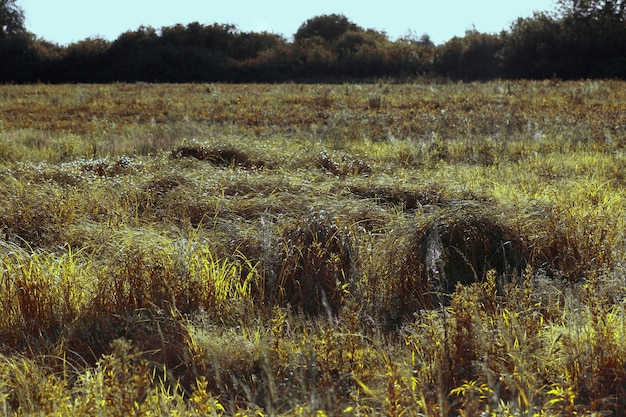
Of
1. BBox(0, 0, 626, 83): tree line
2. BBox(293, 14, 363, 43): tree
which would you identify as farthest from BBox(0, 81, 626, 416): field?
BBox(293, 14, 363, 43): tree

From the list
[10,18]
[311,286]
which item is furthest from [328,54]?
[311,286]

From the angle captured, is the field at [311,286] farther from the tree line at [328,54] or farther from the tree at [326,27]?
the tree at [326,27]

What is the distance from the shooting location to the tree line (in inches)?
1115

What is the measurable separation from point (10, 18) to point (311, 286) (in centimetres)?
4312

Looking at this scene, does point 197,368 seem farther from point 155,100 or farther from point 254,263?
point 155,100

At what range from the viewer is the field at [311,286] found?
2768mm

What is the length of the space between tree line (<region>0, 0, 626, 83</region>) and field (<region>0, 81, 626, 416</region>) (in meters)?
20.5

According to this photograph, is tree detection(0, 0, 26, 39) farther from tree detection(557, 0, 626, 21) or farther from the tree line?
tree detection(557, 0, 626, 21)

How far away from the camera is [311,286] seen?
401 centimetres

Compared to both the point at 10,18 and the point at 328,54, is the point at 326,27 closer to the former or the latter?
the point at 328,54

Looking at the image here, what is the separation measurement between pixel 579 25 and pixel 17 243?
28.7 metres

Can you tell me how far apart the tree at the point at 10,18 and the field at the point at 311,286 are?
38.0 meters

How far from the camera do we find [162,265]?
3861 millimetres

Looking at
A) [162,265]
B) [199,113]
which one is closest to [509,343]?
[162,265]
